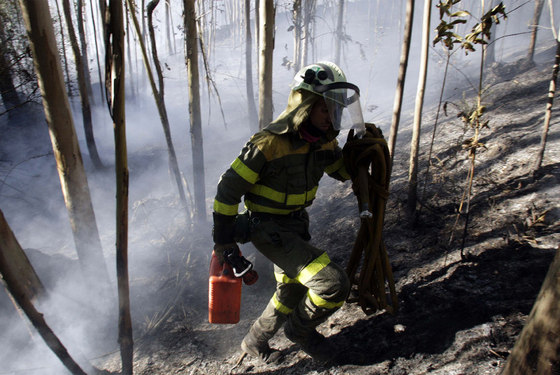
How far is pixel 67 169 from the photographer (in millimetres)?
3133

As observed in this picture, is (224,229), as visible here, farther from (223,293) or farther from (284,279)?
(284,279)

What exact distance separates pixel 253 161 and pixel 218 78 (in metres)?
27.7

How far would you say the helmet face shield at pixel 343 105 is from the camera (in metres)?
2.10

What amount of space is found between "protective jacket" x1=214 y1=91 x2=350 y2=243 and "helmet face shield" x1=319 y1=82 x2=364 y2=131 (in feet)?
0.35

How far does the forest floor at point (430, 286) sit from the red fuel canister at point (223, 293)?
62 centimetres

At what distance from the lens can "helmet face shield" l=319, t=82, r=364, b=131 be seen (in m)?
2.10

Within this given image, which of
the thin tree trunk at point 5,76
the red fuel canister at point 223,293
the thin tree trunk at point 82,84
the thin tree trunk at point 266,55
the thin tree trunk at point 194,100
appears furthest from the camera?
the thin tree trunk at point 82,84

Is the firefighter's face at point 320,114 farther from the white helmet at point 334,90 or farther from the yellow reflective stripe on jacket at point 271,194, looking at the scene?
the yellow reflective stripe on jacket at point 271,194

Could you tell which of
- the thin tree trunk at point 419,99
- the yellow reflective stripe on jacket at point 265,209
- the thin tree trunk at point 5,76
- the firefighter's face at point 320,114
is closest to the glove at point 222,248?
the yellow reflective stripe on jacket at point 265,209

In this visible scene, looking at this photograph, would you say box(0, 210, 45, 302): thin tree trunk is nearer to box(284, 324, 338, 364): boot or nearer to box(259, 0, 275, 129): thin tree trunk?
box(284, 324, 338, 364): boot

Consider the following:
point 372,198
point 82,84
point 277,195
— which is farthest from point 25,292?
point 82,84

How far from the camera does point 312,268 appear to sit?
2.18 meters

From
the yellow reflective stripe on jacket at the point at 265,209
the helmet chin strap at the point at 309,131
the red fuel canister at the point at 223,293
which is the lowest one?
the red fuel canister at the point at 223,293

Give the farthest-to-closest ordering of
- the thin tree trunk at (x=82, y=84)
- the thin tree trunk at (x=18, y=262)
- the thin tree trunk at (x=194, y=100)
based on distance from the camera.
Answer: the thin tree trunk at (x=82, y=84) < the thin tree trunk at (x=194, y=100) < the thin tree trunk at (x=18, y=262)
